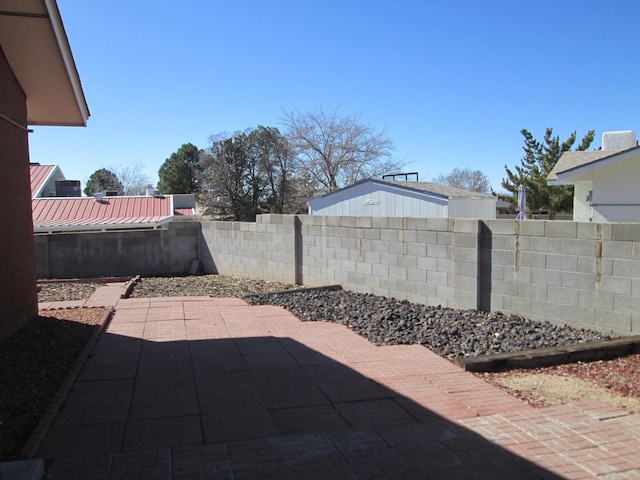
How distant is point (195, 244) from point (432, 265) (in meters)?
9.85

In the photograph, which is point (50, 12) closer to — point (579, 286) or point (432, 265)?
point (432, 265)

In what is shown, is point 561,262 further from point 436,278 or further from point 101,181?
point 101,181

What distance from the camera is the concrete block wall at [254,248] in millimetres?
12829

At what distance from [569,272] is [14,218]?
7.44 m

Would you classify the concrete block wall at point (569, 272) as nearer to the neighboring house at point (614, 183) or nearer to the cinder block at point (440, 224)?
the cinder block at point (440, 224)

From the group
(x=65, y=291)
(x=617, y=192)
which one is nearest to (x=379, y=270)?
(x=617, y=192)

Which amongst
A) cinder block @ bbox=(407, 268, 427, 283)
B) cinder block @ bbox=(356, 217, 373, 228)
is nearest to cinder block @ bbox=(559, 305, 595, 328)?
cinder block @ bbox=(407, 268, 427, 283)

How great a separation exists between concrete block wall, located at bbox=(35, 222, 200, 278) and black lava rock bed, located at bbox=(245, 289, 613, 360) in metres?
7.41

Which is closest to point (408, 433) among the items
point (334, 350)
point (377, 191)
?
point (334, 350)

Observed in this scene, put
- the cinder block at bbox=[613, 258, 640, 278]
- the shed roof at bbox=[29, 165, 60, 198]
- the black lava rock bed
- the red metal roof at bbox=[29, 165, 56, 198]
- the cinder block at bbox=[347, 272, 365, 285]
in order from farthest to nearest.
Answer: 1. the red metal roof at bbox=[29, 165, 56, 198]
2. the shed roof at bbox=[29, 165, 60, 198]
3. the cinder block at bbox=[347, 272, 365, 285]
4. the black lava rock bed
5. the cinder block at bbox=[613, 258, 640, 278]

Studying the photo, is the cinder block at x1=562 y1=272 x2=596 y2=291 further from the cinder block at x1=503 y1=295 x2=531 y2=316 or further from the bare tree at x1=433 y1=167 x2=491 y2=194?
the bare tree at x1=433 y1=167 x2=491 y2=194

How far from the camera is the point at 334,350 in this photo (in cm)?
630

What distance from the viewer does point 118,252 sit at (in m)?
15.7

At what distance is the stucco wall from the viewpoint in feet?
20.2
